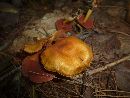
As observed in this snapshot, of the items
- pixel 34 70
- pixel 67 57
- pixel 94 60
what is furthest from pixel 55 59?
pixel 94 60

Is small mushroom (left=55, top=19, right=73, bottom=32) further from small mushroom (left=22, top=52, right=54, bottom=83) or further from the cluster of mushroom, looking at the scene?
small mushroom (left=22, top=52, right=54, bottom=83)

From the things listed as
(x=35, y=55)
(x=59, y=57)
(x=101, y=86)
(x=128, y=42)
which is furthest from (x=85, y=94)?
(x=128, y=42)

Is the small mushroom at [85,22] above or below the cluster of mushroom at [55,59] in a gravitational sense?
above

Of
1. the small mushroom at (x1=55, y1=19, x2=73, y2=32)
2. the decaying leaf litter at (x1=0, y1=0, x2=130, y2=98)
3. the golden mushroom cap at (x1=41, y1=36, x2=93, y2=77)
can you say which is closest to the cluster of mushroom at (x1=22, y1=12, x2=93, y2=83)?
the golden mushroom cap at (x1=41, y1=36, x2=93, y2=77)

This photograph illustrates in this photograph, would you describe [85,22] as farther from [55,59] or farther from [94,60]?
[55,59]

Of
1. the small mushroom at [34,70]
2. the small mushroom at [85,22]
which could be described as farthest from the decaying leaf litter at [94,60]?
the small mushroom at [34,70]

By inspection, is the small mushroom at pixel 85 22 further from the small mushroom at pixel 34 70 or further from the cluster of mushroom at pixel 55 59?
the small mushroom at pixel 34 70
